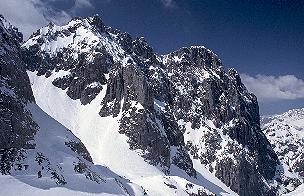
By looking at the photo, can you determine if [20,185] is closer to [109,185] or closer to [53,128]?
[109,185]

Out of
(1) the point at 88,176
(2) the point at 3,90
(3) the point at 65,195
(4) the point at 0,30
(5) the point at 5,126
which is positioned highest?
(4) the point at 0,30

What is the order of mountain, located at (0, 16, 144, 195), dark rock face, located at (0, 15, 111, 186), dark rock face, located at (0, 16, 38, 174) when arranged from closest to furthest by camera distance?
mountain, located at (0, 16, 144, 195) < dark rock face, located at (0, 15, 111, 186) < dark rock face, located at (0, 16, 38, 174)

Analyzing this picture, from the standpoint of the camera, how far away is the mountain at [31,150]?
116 metres

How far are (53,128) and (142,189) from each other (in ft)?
118

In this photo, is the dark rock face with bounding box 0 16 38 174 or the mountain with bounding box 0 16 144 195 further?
the dark rock face with bounding box 0 16 38 174

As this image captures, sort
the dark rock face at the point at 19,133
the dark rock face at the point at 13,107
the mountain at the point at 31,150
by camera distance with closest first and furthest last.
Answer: the mountain at the point at 31,150
the dark rock face at the point at 19,133
the dark rock face at the point at 13,107

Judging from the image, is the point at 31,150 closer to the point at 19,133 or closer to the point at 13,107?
the point at 19,133

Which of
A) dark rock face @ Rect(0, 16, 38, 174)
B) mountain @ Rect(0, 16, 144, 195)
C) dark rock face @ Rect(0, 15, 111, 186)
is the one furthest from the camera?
dark rock face @ Rect(0, 16, 38, 174)

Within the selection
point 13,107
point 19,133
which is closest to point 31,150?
point 19,133

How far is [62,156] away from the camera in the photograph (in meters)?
142

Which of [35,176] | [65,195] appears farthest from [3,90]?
[65,195]

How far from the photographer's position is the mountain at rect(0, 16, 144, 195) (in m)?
116

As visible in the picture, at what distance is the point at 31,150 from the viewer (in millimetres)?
134625

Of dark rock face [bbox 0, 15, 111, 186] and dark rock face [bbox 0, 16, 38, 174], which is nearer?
dark rock face [bbox 0, 15, 111, 186]
